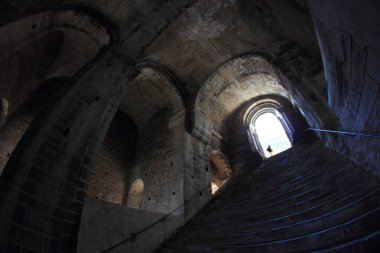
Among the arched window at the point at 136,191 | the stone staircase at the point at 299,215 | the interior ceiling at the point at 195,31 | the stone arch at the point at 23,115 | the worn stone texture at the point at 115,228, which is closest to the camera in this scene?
the stone staircase at the point at 299,215

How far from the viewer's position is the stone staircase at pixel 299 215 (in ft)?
8.18

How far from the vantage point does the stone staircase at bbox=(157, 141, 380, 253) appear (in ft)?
8.18

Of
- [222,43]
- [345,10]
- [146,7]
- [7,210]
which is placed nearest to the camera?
[345,10]

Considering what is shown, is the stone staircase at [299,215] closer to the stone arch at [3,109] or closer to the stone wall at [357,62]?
the stone wall at [357,62]

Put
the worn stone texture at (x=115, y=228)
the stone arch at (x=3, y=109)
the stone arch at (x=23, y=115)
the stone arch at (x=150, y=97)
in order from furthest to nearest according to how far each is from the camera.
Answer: the stone arch at (x=150, y=97)
the stone arch at (x=23, y=115)
the stone arch at (x=3, y=109)
the worn stone texture at (x=115, y=228)

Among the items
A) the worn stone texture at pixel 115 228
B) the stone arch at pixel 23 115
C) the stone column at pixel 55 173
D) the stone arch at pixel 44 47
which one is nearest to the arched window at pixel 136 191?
the worn stone texture at pixel 115 228

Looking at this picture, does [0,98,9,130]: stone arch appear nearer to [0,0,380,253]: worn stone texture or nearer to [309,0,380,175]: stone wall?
[0,0,380,253]: worn stone texture

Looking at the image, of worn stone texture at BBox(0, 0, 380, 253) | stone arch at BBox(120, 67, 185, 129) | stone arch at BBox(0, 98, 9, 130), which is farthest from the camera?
stone arch at BBox(120, 67, 185, 129)

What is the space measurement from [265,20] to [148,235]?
6.85 metres

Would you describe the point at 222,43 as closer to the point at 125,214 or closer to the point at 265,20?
the point at 265,20

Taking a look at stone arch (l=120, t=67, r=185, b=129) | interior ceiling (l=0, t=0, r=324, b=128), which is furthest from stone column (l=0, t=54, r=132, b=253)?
stone arch (l=120, t=67, r=185, b=129)

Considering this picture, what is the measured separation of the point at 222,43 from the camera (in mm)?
8273

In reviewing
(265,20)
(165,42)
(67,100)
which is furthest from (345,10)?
(165,42)

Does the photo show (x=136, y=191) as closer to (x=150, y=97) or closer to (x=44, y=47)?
(x=150, y=97)
